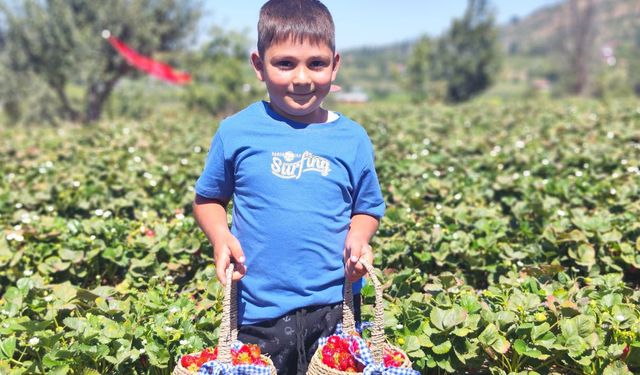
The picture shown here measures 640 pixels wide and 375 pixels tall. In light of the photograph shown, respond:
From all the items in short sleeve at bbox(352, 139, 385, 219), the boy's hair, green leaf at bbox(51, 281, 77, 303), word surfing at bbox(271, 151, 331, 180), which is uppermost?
the boy's hair

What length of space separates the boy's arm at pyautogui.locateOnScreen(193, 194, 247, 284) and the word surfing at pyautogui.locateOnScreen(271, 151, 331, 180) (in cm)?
24

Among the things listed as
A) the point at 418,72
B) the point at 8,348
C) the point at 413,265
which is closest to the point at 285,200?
the point at 8,348

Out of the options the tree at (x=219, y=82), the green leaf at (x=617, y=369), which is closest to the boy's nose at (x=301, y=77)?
the green leaf at (x=617, y=369)

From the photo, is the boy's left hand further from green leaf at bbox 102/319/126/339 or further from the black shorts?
green leaf at bbox 102/319/126/339

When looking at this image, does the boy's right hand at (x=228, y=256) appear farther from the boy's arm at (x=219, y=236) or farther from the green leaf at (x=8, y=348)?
the green leaf at (x=8, y=348)

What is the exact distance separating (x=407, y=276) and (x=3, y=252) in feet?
7.52

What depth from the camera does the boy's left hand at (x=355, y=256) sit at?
1.95m

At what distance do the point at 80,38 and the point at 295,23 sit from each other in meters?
21.0

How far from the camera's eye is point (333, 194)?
6.80 feet

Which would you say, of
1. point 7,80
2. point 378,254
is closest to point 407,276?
point 378,254

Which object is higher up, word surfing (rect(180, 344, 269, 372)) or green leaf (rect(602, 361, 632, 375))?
word surfing (rect(180, 344, 269, 372))

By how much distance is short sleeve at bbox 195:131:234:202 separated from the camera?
208 centimetres

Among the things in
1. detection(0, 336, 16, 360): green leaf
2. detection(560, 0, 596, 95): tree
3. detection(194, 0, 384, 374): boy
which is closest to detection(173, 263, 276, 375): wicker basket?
detection(194, 0, 384, 374): boy

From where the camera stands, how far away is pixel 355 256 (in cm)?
196
